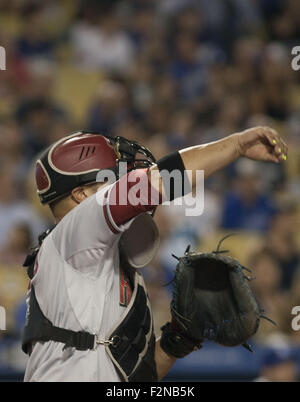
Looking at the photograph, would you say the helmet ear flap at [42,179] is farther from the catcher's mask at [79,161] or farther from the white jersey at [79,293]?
the white jersey at [79,293]

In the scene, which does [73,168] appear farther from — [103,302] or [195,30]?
[195,30]

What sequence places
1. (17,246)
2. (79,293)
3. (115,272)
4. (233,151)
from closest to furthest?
(233,151) → (79,293) → (115,272) → (17,246)

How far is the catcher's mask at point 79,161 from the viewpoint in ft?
7.77

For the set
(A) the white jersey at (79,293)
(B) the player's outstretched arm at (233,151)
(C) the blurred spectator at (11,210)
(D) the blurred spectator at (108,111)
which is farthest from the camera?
(D) the blurred spectator at (108,111)

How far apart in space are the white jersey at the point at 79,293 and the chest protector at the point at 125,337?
2cm

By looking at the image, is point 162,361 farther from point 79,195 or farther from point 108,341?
point 79,195

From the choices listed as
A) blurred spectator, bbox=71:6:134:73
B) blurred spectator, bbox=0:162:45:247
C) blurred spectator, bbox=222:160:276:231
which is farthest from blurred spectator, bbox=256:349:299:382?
blurred spectator, bbox=71:6:134:73

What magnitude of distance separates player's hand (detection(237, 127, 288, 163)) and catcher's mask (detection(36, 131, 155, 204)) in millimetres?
465

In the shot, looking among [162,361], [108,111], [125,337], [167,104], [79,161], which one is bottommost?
[162,361]

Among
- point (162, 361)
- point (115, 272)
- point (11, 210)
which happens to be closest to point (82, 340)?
point (115, 272)

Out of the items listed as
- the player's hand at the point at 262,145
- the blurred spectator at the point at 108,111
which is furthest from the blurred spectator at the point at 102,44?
the player's hand at the point at 262,145

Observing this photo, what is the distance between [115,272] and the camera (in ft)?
7.44

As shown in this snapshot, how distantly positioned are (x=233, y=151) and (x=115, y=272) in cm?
63
